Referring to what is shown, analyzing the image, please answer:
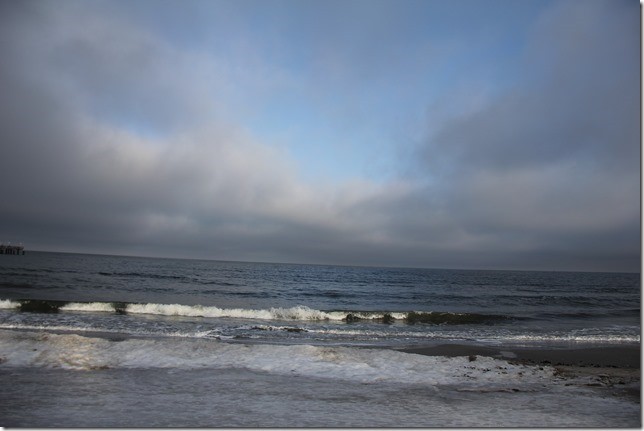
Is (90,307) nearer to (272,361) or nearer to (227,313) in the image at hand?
(227,313)

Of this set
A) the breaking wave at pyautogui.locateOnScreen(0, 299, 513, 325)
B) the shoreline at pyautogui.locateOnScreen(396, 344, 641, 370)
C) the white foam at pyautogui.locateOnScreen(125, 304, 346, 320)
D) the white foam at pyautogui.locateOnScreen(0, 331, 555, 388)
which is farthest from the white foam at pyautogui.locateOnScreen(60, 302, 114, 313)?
the shoreline at pyautogui.locateOnScreen(396, 344, 641, 370)

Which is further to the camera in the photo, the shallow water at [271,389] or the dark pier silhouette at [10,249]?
the dark pier silhouette at [10,249]

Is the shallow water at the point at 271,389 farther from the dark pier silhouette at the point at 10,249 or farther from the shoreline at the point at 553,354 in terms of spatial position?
the dark pier silhouette at the point at 10,249

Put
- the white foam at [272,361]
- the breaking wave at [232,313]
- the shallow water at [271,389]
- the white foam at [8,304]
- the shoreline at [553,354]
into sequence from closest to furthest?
1. the shallow water at [271,389]
2. the white foam at [272,361]
3. the shoreline at [553,354]
4. the white foam at [8,304]
5. the breaking wave at [232,313]

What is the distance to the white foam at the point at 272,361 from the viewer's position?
28.2 feet

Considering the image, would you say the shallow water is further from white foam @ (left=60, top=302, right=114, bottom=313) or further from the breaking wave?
white foam @ (left=60, top=302, right=114, bottom=313)

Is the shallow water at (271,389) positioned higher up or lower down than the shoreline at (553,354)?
higher up

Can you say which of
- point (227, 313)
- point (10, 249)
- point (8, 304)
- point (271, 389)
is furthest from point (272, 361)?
point (10, 249)

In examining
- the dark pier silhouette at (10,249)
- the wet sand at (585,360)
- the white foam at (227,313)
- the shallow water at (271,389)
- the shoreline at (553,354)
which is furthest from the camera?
the dark pier silhouette at (10,249)

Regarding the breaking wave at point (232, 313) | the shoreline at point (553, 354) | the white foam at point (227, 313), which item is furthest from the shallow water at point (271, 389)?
the breaking wave at point (232, 313)

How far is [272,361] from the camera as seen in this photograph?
9531 mm

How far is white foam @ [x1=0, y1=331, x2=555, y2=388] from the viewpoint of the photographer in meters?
8.59

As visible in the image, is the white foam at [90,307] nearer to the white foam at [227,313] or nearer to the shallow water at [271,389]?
the white foam at [227,313]

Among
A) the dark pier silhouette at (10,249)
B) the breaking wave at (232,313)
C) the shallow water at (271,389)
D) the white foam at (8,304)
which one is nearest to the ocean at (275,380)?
the shallow water at (271,389)
